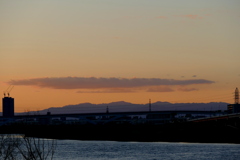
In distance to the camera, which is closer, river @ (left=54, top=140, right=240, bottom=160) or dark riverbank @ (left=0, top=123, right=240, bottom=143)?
river @ (left=54, top=140, right=240, bottom=160)

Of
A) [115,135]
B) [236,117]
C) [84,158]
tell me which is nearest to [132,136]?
[115,135]

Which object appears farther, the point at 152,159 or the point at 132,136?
the point at 132,136

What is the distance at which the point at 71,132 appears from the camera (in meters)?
199

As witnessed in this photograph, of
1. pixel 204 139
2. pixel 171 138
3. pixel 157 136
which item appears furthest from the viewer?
pixel 157 136

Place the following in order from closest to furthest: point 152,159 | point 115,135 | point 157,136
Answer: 1. point 152,159
2. point 157,136
3. point 115,135

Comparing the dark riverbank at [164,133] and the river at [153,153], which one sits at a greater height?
the dark riverbank at [164,133]

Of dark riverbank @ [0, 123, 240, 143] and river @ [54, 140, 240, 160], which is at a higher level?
dark riverbank @ [0, 123, 240, 143]

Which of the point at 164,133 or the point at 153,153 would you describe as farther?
the point at 164,133

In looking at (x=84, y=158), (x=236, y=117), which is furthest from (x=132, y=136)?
(x=84, y=158)

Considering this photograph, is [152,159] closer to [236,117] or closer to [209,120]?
[236,117]

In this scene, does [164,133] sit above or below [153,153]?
above

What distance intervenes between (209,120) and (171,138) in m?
21.6

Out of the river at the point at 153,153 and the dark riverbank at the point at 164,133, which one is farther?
the dark riverbank at the point at 164,133

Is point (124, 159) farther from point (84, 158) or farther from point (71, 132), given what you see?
point (71, 132)
